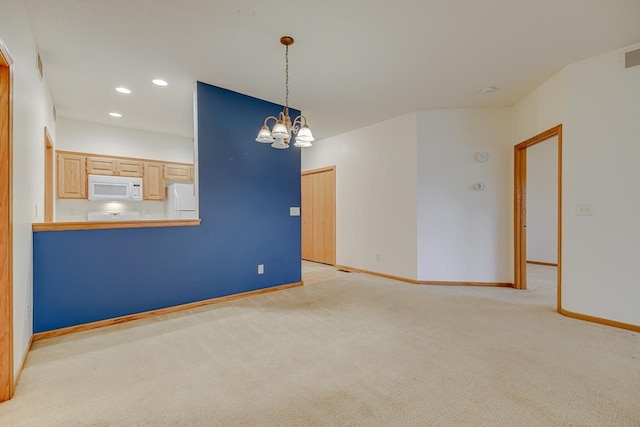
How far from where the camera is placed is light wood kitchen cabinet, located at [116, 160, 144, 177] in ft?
17.2

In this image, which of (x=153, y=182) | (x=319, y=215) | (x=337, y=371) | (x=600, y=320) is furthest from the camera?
(x=319, y=215)

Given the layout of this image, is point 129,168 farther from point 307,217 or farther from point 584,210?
point 584,210

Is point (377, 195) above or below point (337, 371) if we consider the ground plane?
above

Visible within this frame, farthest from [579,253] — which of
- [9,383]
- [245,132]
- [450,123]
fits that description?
[9,383]

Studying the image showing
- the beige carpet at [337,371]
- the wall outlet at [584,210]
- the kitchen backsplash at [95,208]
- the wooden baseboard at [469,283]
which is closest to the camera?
the beige carpet at [337,371]

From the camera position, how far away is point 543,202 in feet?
20.4

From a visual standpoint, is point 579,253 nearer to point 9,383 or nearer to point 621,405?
point 621,405

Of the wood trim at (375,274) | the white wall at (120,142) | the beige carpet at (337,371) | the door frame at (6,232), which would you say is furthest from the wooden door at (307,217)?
the door frame at (6,232)

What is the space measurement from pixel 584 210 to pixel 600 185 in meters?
0.28

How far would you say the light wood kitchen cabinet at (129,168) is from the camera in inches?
207

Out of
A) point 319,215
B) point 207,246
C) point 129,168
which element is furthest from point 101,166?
point 319,215

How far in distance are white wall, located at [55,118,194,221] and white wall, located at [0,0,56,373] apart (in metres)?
2.65

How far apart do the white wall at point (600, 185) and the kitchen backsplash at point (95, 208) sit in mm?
6363

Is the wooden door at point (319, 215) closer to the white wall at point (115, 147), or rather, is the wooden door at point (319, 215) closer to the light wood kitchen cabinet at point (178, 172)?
the light wood kitchen cabinet at point (178, 172)
